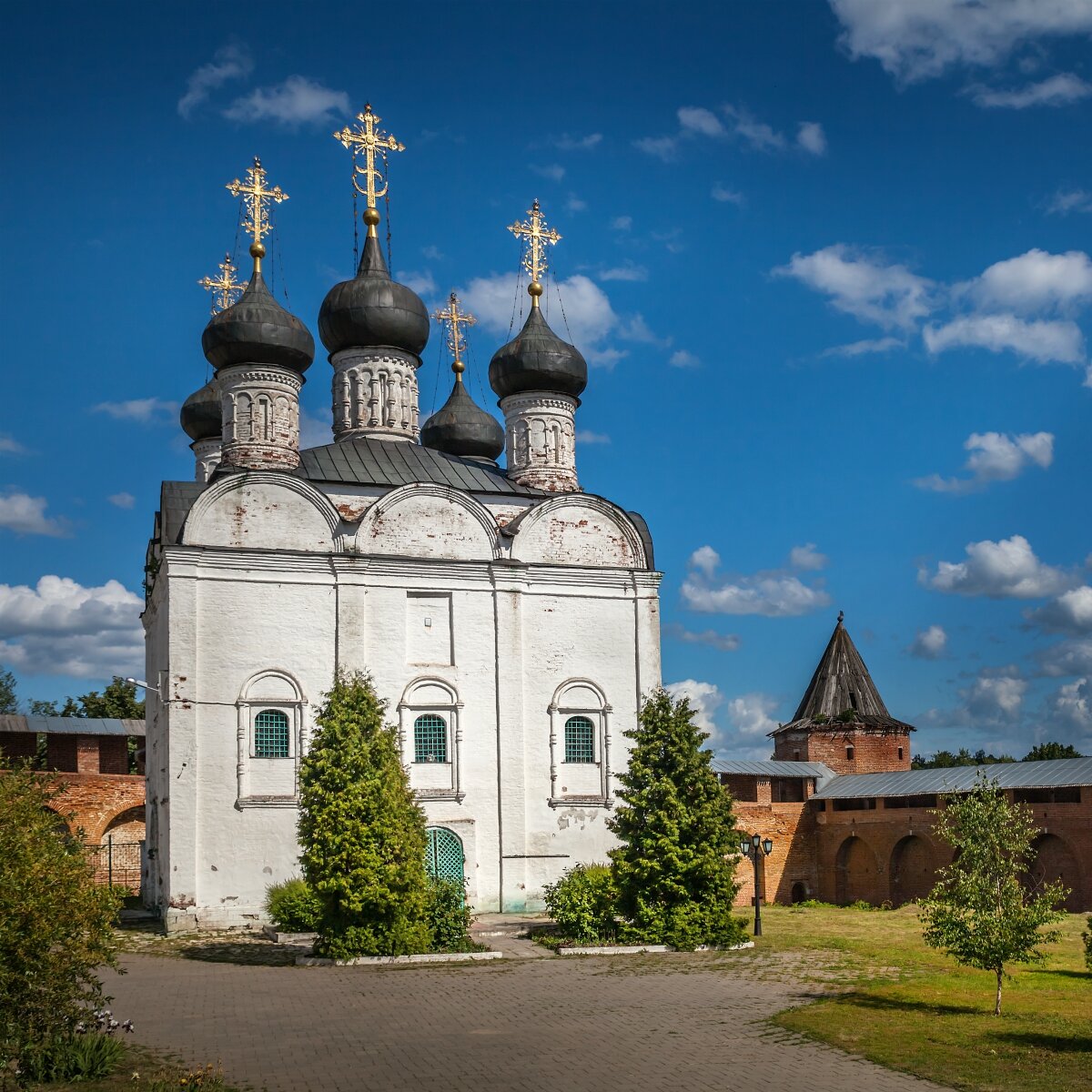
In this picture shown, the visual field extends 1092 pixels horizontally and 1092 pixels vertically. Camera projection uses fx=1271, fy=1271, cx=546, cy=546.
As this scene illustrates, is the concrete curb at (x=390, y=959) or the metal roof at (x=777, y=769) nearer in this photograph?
the concrete curb at (x=390, y=959)

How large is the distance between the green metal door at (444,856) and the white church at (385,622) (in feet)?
0.11

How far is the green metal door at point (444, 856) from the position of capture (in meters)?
20.4

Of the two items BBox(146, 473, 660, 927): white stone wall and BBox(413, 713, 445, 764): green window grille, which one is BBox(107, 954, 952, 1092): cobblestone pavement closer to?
BBox(146, 473, 660, 927): white stone wall

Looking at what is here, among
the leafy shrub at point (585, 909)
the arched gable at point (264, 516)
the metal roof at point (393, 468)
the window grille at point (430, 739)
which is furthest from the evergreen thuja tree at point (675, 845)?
the metal roof at point (393, 468)

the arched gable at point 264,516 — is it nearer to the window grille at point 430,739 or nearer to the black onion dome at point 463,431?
the window grille at point 430,739

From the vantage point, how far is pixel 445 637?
21.2 metres

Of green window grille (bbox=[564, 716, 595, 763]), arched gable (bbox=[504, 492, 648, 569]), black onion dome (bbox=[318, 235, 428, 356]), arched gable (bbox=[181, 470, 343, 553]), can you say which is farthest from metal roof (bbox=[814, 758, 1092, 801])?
black onion dome (bbox=[318, 235, 428, 356])

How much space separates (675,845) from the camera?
642 inches

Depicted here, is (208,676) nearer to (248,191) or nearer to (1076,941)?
(248,191)

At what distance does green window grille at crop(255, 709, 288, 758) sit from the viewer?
19.7 m

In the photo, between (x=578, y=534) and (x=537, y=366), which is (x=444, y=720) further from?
(x=537, y=366)

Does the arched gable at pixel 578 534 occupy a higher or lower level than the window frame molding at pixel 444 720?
higher

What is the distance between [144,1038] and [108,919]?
7.88ft

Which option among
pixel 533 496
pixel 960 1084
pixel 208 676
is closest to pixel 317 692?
pixel 208 676
